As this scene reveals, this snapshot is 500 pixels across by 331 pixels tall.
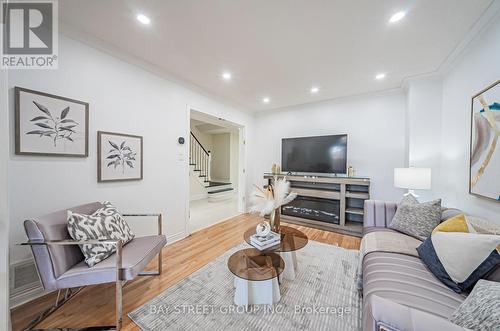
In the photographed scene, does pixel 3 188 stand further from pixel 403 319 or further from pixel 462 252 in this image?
pixel 462 252

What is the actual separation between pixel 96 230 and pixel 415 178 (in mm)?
3667

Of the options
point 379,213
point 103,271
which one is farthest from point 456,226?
point 103,271

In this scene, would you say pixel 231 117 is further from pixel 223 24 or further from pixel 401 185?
pixel 401 185

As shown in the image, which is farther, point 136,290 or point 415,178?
point 415,178

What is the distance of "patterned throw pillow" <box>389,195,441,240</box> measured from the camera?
182cm

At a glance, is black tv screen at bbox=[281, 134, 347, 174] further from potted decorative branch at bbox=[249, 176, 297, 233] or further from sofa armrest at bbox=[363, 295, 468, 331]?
sofa armrest at bbox=[363, 295, 468, 331]

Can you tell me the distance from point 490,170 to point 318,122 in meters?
2.61

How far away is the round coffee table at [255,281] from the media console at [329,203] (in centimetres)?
211

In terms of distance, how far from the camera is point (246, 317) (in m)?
1.43

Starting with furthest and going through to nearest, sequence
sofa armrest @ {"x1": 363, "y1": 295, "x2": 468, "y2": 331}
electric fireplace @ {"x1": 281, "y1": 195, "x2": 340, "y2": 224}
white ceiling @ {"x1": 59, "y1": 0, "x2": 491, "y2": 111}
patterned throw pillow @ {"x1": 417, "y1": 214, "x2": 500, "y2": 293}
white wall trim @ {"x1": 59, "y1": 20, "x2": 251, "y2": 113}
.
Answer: electric fireplace @ {"x1": 281, "y1": 195, "x2": 340, "y2": 224}
white wall trim @ {"x1": 59, "y1": 20, "x2": 251, "y2": 113}
white ceiling @ {"x1": 59, "y1": 0, "x2": 491, "y2": 111}
patterned throw pillow @ {"x1": 417, "y1": 214, "x2": 500, "y2": 293}
sofa armrest @ {"x1": 363, "y1": 295, "x2": 468, "y2": 331}

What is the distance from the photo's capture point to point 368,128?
3404 mm

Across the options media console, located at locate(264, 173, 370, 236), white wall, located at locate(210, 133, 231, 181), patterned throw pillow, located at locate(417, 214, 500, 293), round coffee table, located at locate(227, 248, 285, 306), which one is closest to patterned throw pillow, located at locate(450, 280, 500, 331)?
patterned throw pillow, located at locate(417, 214, 500, 293)

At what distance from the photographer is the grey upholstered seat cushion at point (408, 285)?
101 cm

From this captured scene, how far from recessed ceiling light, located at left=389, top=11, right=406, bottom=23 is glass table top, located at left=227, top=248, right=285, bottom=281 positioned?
249 cm
